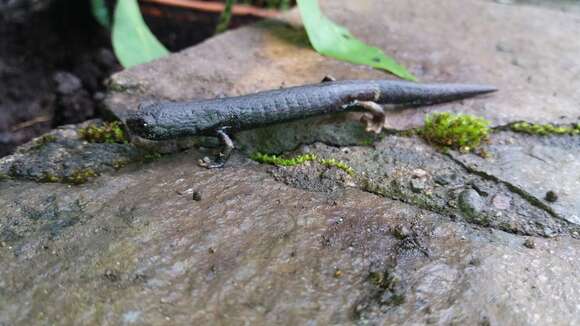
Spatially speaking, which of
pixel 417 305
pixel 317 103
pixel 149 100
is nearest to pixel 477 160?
pixel 317 103

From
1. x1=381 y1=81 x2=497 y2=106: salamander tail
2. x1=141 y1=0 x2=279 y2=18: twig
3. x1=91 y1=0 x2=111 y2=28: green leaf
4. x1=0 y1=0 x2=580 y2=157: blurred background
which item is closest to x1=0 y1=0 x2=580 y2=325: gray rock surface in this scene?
x1=381 y1=81 x2=497 y2=106: salamander tail

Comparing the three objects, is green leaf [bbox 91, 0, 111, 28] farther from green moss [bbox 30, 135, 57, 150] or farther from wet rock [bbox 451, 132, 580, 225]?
wet rock [bbox 451, 132, 580, 225]

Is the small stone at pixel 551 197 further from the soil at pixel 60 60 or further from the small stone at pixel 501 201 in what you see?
the soil at pixel 60 60

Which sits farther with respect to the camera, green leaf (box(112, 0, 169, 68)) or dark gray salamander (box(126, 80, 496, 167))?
green leaf (box(112, 0, 169, 68))

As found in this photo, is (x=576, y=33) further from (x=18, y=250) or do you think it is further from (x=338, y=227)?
(x=18, y=250)

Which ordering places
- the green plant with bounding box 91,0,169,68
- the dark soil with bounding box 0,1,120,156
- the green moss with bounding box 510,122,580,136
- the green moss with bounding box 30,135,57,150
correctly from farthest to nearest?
the dark soil with bounding box 0,1,120,156 → the green plant with bounding box 91,0,169,68 → the green moss with bounding box 510,122,580,136 → the green moss with bounding box 30,135,57,150

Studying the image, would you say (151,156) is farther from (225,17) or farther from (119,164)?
(225,17)

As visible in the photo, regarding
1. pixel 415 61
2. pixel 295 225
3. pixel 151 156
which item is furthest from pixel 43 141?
pixel 415 61
